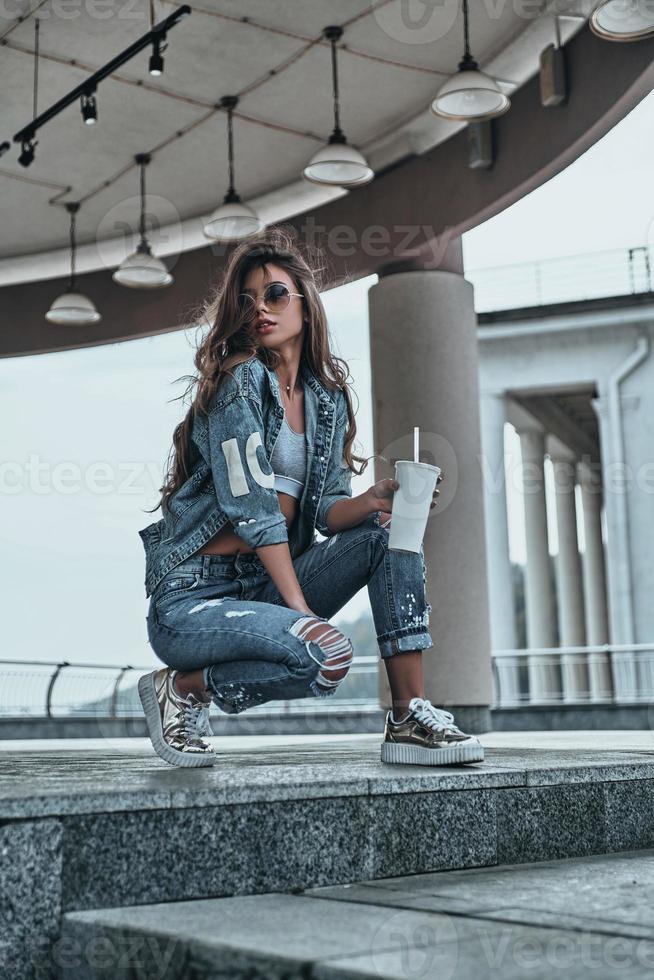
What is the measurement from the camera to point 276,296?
10.6ft

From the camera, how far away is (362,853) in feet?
8.27

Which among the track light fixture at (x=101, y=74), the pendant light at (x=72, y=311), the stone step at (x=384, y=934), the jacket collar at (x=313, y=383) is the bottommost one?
the stone step at (x=384, y=934)

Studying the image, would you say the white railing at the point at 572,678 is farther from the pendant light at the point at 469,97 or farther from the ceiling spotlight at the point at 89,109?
the ceiling spotlight at the point at 89,109

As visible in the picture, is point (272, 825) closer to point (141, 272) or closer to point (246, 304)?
point (246, 304)

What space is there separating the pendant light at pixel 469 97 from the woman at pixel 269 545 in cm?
425

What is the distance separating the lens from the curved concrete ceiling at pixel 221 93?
8219 mm

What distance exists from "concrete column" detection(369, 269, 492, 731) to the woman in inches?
252

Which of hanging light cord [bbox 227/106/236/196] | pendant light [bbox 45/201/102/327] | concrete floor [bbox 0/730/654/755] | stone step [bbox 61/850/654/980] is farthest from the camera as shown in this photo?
pendant light [bbox 45/201/102/327]

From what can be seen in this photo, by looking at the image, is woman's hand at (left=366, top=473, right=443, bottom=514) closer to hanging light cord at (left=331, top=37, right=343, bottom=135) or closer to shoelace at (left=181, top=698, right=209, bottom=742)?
shoelace at (left=181, top=698, right=209, bottom=742)

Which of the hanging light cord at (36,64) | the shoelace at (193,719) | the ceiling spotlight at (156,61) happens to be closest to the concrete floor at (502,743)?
the shoelace at (193,719)

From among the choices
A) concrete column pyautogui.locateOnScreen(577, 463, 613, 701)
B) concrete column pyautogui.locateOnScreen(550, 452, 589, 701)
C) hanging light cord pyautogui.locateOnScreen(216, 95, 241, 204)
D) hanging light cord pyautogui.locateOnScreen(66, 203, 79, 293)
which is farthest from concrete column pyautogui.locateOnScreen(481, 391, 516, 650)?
hanging light cord pyautogui.locateOnScreen(216, 95, 241, 204)

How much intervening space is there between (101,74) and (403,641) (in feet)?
21.5

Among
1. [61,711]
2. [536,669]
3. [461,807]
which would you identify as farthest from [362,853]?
[536,669]

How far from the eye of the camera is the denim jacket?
2953 mm
